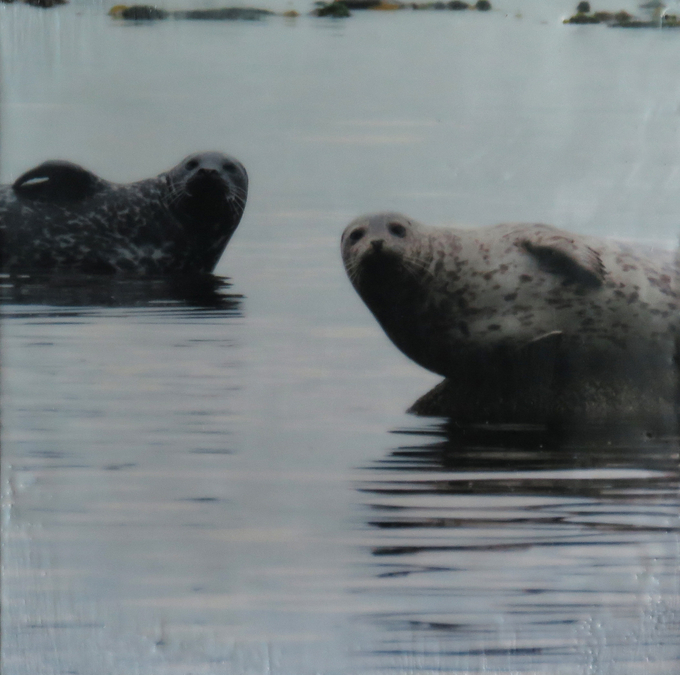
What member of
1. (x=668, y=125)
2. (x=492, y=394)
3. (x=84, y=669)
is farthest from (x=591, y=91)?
(x=84, y=669)

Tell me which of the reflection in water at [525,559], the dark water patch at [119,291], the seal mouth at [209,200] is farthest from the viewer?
the seal mouth at [209,200]

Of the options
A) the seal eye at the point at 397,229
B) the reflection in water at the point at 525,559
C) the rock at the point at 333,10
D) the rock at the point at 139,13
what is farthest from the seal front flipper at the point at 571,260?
the rock at the point at 139,13

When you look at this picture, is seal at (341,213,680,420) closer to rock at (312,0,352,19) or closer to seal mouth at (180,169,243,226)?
rock at (312,0,352,19)

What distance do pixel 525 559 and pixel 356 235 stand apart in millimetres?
2450

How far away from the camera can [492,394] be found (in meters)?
6.95

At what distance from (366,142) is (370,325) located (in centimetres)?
97

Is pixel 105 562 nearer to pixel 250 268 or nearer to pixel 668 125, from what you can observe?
pixel 668 125

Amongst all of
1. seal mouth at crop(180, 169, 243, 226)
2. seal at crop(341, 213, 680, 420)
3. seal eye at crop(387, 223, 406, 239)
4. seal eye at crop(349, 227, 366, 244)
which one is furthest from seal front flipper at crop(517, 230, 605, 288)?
seal mouth at crop(180, 169, 243, 226)

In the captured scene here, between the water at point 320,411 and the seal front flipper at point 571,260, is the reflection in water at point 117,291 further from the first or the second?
the seal front flipper at point 571,260

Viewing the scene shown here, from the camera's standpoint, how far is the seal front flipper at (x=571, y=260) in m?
7.07

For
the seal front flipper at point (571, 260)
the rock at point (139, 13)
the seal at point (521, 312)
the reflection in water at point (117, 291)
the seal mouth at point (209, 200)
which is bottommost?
the reflection in water at point (117, 291)

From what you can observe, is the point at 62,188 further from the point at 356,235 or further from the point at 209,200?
the point at 356,235

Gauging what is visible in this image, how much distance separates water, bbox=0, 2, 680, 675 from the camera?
201 inches

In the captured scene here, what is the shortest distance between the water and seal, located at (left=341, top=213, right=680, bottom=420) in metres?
0.15
